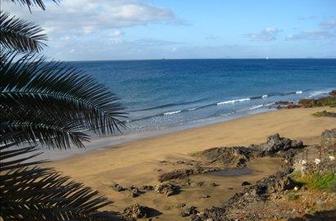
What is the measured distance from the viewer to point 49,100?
17.2 ft

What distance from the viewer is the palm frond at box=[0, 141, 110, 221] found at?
3477 millimetres

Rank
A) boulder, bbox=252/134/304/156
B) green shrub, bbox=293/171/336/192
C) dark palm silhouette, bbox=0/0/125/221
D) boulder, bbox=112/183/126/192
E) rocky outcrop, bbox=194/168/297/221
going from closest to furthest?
dark palm silhouette, bbox=0/0/125/221 < green shrub, bbox=293/171/336/192 < rocky outcrop, bbox=194/168/297/221 < boulder, bbox=112/183/126/192 < boulder, bbox=252/134/304/156

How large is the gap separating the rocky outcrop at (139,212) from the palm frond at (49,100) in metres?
4.73

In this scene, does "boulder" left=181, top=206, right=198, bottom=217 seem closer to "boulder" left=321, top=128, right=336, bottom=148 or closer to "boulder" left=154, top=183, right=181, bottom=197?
"boulder" left=154, top=183, right=181, bottom=197

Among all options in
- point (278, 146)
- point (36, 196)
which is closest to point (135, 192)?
point (278, 146)

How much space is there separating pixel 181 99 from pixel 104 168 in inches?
1135

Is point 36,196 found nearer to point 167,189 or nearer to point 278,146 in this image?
point 167,189

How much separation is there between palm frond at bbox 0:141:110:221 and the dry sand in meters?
6.45

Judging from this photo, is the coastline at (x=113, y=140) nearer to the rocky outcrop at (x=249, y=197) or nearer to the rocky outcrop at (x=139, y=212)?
the rocky outcrop at (x=139, y=212)

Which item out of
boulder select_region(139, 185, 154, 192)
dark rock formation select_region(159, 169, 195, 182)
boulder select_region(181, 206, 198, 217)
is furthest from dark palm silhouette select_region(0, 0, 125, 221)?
dark rock formation select_region(159, 169, 195, 182)

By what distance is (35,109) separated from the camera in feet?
17.2

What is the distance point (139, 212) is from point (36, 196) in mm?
6644

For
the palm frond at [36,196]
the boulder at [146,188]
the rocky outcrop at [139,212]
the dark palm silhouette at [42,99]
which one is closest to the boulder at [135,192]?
the boulder at [146,188]

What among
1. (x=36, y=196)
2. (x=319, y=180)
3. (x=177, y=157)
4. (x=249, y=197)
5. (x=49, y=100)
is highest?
(x=49, y=100)
